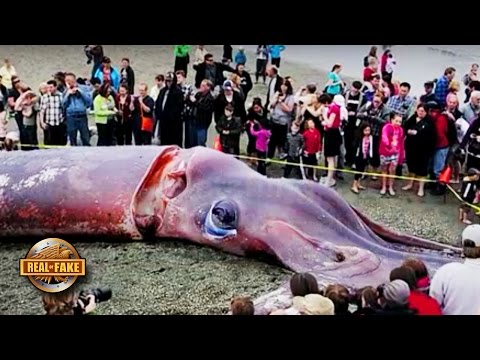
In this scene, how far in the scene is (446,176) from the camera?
5238mm

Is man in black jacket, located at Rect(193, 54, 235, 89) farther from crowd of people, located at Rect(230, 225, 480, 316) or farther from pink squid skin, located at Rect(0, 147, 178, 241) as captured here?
crowd of people, located at Rect(230, 225, 480, 316)

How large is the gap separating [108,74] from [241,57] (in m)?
0.87

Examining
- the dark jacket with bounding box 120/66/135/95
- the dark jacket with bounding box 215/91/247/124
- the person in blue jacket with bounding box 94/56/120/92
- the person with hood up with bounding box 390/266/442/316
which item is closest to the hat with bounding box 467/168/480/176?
the person with hood up with bounding box 390/266/442/316

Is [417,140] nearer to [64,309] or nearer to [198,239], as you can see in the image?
[198,239]

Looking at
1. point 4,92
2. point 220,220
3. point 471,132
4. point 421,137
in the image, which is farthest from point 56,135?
point 471,132

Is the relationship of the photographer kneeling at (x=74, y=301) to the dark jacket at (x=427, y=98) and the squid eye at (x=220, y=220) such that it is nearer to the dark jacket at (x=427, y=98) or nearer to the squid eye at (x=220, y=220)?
the squid eye at (x=220, y=220)

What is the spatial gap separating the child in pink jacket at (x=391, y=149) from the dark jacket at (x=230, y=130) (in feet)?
3.09

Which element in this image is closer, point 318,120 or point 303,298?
point 303,298

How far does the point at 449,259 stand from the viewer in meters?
5.05

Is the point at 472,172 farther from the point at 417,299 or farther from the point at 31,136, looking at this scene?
Result: the point at 31,136

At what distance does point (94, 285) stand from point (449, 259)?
88.0 inches

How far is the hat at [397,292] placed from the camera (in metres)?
4.81
